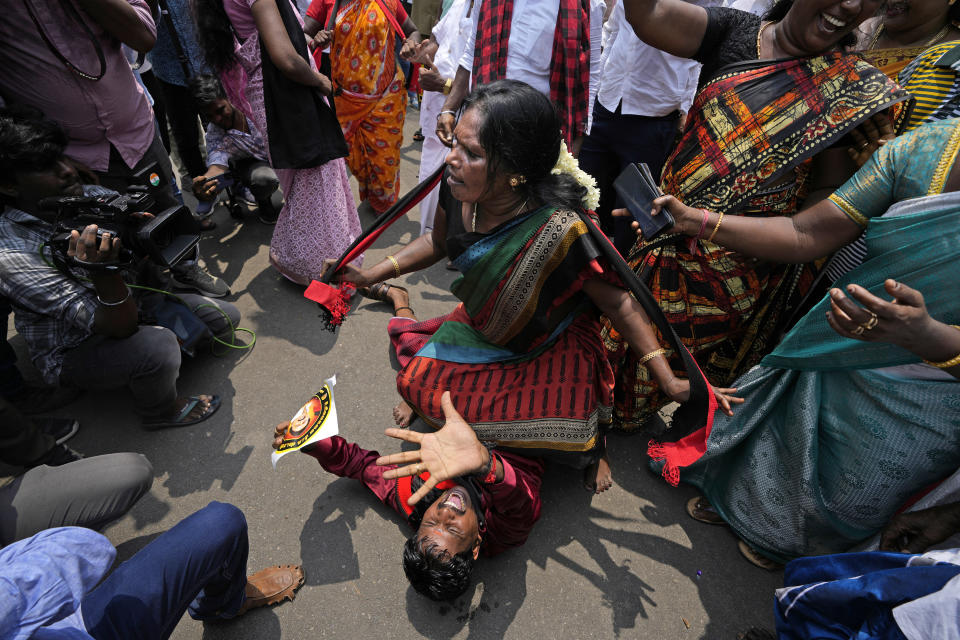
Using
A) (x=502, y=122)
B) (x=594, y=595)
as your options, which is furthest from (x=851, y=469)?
(x=502, y=122)

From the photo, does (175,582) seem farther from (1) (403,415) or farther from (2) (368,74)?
(2) (368,74)

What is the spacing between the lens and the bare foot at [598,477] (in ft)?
7.75

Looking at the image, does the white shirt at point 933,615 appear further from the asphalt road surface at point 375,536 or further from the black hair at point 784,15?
the black hair at point 784,15

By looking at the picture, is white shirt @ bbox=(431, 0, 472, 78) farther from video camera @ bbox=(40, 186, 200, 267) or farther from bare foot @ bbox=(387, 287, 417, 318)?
video camera @ bbox=(40, 186, 200, 267)

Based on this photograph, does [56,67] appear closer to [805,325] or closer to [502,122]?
[502,122]

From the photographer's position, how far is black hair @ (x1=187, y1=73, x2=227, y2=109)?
3.22 m

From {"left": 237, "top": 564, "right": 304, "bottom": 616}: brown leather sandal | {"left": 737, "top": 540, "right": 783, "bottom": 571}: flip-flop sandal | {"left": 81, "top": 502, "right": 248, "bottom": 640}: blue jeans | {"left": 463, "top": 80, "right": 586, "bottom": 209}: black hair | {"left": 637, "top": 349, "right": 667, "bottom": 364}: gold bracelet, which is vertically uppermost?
{"left": 463, "top": 80, "right": 586, "bottom": 209}: black hair

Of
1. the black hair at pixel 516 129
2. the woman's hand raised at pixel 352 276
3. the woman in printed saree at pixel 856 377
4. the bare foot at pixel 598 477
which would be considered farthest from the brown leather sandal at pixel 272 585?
the black hair at pixel 516 129

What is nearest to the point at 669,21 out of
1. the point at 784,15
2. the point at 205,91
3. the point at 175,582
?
the point at 784,15

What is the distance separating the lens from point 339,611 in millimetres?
1931

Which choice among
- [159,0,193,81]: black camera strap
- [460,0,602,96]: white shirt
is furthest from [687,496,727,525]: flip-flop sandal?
[159,0,193,81]: black camera strap

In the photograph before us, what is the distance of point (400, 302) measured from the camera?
325cm

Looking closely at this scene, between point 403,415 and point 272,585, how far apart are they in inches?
37.2

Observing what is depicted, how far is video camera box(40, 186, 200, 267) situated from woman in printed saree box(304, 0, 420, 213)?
6.33 feet
